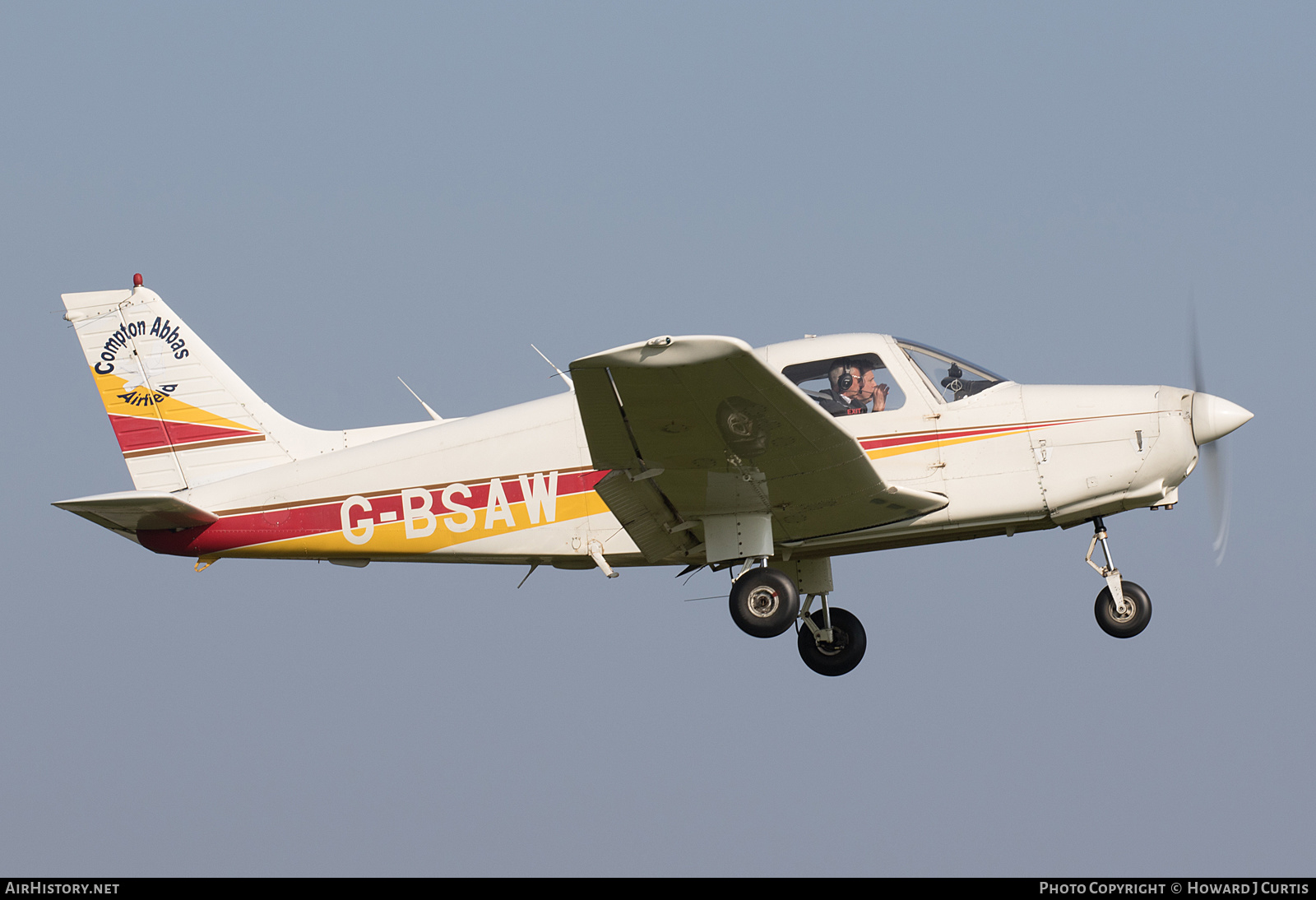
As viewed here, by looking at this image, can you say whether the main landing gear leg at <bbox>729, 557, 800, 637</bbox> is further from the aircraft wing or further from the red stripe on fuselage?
the red stripe on fuselage

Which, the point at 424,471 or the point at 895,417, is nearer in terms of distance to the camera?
the point at 895,417

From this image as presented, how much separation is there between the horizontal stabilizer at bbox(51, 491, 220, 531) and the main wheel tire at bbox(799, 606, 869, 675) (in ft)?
18.2

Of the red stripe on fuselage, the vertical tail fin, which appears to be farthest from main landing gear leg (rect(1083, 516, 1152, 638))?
the vertical tail fin

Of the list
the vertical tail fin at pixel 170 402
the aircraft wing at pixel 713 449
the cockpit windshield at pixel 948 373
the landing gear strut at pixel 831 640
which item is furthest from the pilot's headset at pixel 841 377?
the vertical tail fin at pixel 170 402

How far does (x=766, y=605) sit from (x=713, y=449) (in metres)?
1.46

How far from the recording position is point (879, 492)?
10.8 metres

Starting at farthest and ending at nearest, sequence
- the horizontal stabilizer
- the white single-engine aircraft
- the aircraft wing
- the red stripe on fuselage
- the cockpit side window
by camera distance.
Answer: the red stripe on fuselage → the horizontal stabilizer → the cockpit side window → the white single-engine aircraft → the aircraft wing

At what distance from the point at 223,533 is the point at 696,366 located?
17.6 feet

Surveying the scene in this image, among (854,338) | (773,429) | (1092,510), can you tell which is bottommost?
(1092,510)

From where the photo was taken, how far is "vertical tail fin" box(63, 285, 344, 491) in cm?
1276

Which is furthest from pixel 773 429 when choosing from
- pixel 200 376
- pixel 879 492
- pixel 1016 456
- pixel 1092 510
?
pixel 200 376

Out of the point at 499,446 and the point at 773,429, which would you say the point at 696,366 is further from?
the point at 499,446

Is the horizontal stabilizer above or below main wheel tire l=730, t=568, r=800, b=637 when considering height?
above

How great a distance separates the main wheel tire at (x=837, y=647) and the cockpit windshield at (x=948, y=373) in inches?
103
